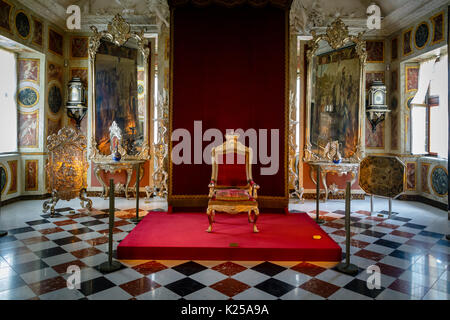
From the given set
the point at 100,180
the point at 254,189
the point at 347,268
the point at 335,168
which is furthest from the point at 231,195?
the point at 100,180

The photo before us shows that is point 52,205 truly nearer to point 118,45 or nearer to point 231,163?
point 231,163

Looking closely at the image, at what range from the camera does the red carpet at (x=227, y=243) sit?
11.0 feet

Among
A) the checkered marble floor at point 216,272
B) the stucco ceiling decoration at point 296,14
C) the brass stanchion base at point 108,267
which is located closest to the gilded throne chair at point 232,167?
the checkered marble floor at point 216,272

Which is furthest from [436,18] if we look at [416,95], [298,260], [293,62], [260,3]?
[298,260]

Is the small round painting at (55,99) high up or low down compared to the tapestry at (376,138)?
up

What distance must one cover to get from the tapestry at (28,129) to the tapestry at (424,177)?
780 centimetres

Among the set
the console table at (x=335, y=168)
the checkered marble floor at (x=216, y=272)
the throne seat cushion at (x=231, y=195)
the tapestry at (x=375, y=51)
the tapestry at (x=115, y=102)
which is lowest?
the checkered marble floor at (x=216, y=272)

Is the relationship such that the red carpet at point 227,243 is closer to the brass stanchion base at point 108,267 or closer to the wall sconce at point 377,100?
the brass stanchion base at point 108,267

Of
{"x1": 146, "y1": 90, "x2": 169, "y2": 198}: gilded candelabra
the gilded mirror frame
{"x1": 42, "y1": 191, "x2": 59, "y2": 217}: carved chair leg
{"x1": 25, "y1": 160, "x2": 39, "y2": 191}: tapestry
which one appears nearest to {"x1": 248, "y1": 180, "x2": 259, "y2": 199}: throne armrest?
{"x1": 146, "y1": 90, "x2": 169, "y2": 198}: gilded candelabra

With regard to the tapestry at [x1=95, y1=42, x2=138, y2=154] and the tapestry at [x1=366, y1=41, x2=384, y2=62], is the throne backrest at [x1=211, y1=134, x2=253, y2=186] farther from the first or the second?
the tapestry at [x1=366, y1=41, x2=384, y2=62]

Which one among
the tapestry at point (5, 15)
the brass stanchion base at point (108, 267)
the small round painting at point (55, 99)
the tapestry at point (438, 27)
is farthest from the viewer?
the small round painting at point (55, 99)

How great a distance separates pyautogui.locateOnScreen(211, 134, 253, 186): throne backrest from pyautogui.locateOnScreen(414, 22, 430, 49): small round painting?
4117mm

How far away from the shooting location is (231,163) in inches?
185

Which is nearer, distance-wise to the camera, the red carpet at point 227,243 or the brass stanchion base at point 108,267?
the brass stanchion base at point 108,267
